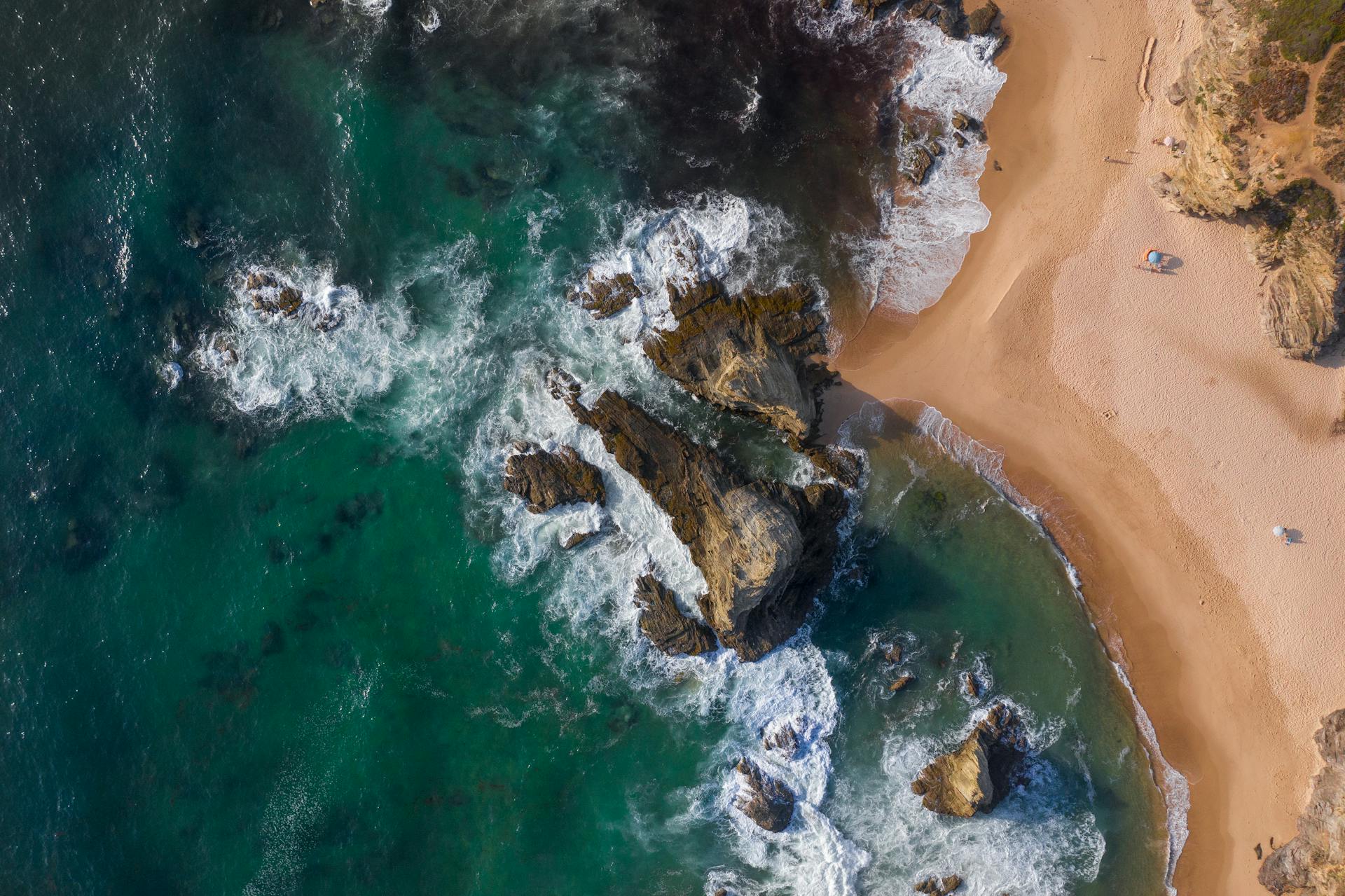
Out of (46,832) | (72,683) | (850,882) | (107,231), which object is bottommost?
(46,832)

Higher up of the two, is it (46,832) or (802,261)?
(802,261)

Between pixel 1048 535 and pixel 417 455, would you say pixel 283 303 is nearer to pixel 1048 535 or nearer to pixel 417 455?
pixel 417 455

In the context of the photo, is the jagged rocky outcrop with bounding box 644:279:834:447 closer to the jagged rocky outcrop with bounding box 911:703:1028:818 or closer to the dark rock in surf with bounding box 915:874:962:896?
the jagged rocky outcrop with bounding box 911:703:1028:818

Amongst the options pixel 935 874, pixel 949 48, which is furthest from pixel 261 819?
pixel 949 48

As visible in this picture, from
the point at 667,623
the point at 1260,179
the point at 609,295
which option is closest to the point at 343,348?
the point at 609,295

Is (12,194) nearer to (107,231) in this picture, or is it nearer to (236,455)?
(107,231)

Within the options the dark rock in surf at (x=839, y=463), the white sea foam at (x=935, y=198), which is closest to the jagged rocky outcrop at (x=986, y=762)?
the dark rock in surf at (x=839, y=463)
